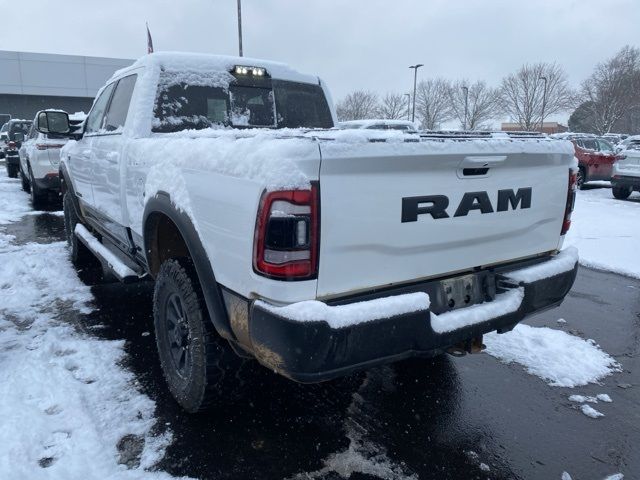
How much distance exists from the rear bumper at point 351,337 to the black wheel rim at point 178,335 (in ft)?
2.48

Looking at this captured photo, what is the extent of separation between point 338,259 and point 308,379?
0.51 m

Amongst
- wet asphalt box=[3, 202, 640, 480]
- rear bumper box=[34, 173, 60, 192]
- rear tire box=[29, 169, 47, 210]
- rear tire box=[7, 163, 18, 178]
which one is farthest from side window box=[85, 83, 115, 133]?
rear tire box=[7, 163, 18, 178]

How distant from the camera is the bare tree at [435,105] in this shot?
60.9m

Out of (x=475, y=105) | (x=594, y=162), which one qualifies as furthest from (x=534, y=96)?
(x=594, y=162)

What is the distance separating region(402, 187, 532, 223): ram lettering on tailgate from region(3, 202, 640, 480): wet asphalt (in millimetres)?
1264

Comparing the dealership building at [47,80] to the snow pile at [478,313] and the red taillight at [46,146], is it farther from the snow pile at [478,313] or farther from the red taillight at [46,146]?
the snow pile at [478,313]

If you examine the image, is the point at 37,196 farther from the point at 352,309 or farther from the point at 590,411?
the point at 590,411

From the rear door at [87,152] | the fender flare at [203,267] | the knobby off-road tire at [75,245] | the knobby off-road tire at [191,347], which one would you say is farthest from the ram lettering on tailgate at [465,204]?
the knobby off-road tire at [75,245]

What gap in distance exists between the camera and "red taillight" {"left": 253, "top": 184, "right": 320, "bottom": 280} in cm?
193

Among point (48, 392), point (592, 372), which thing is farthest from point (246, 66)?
point (592, 372)

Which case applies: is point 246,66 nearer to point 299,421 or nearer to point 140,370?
point 140,370

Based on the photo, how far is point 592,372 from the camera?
3521mm

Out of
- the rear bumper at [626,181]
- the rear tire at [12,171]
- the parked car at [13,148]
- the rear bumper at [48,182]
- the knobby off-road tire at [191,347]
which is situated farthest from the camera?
the rear tire at [12,171]

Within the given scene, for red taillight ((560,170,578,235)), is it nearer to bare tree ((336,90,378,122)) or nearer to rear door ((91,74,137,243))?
rear door ((91,74,137,243))
